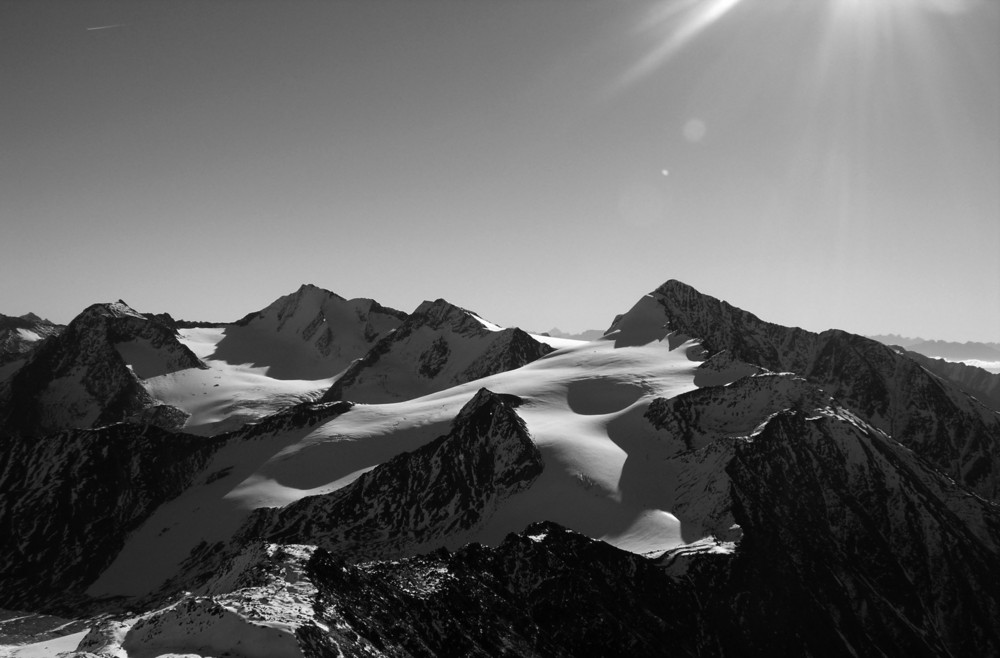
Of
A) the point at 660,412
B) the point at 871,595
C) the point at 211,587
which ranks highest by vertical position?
the point at 660,412

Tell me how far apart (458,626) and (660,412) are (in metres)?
105

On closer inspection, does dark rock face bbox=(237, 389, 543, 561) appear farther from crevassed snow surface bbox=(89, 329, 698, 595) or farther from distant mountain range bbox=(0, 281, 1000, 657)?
crevassed snow surface bbox=(89, 329, 698, 595)

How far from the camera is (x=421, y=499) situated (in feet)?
549

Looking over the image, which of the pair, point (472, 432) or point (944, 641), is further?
point (472, 432)

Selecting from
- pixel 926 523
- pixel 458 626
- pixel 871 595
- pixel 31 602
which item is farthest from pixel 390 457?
pixel 926 523

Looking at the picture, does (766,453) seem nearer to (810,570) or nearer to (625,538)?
(810,570)

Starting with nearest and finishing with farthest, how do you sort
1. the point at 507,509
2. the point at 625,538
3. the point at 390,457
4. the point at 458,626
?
the point at 458,626, the point at 625,538, the point at 507,509, the point at 390,457

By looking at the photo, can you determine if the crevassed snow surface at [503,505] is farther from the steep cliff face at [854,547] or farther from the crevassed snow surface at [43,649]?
the crevassed snow surface at [43,649]

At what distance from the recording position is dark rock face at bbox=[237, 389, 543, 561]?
15712 centimetres

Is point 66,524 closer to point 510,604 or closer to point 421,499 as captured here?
point 421,499

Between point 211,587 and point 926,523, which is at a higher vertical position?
point 211,587

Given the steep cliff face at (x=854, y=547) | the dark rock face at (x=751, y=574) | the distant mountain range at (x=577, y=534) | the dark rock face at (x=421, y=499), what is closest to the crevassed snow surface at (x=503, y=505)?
the distant mountain range at (x=577, y=534)

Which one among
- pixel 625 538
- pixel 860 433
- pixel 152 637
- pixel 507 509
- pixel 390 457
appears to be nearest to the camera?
pixel 152 637

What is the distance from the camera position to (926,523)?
6412 inches
